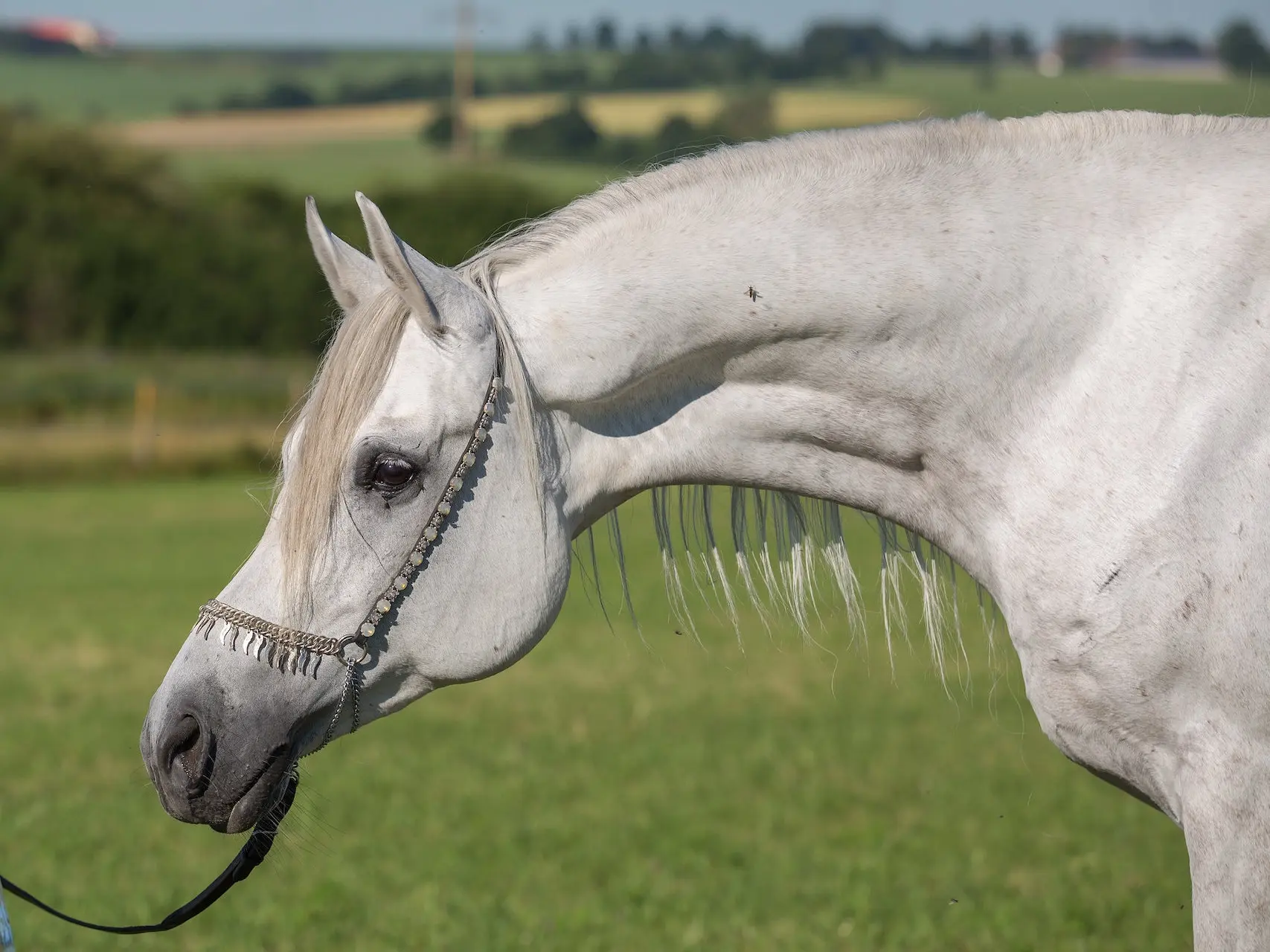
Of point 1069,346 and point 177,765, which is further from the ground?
point 1069,346

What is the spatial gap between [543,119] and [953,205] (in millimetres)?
2469

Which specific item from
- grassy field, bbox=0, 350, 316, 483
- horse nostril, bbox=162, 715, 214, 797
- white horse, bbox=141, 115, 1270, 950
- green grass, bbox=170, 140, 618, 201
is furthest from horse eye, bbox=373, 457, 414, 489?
green grass, bbox=170, 140, 618, 201

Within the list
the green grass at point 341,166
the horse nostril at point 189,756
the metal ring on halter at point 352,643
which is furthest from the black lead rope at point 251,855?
the green grass at point 341,166

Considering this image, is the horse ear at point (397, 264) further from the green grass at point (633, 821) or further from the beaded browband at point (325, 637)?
the green grass at point (633, 821)

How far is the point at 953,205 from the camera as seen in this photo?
2.42 m

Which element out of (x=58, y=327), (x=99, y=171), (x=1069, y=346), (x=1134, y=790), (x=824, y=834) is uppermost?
(x=1069, y=346)

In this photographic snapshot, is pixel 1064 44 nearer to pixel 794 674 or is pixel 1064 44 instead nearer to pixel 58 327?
pixel 794 674

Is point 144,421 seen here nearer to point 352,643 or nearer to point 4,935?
point 4,935

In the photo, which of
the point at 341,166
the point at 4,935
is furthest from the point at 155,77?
the point at 4,935

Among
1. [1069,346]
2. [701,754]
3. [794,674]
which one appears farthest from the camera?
[794,674]

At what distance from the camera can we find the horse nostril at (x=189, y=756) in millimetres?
2357

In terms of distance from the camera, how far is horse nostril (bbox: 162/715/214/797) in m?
2.36

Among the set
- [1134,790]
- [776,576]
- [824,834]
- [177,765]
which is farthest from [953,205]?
[824,834]

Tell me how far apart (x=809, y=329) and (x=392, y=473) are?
2.70 feet
